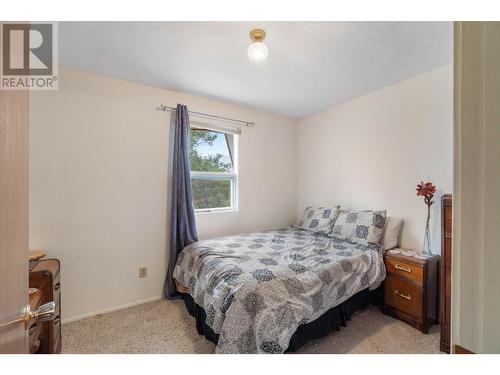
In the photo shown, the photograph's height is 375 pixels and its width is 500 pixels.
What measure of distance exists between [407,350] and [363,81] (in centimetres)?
245

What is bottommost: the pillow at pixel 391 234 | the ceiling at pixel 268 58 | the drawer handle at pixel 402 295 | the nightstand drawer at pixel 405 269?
the drawer handle at pixel 402 295

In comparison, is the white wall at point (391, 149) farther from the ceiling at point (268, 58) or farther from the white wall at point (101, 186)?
the white wall at point (101, 186)

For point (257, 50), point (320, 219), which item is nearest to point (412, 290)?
point (320, 219)

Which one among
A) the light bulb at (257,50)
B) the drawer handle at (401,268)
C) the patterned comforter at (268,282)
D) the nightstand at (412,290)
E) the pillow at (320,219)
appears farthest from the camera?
the pillow at (320,219)

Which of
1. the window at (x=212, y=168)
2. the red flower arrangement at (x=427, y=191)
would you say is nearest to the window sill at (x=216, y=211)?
the window at (x=212, y=168)

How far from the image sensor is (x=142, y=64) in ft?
6.70

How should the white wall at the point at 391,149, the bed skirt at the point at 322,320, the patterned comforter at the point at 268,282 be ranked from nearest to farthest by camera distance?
the patterned comforter at the point at 268,282 → the bed skirt at the point at 322,320 → the white wall at the point at 391,149

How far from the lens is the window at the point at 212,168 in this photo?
2896mm

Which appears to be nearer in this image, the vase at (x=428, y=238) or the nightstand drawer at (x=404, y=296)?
the nightstand drawer at (x=404, y=296)

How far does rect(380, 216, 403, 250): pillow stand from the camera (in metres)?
2.38

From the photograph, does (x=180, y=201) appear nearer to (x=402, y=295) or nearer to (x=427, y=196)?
(x=402, y=295)

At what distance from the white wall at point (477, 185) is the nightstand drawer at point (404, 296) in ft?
6.37

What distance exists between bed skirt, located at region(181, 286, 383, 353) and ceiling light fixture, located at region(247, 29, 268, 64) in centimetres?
195
